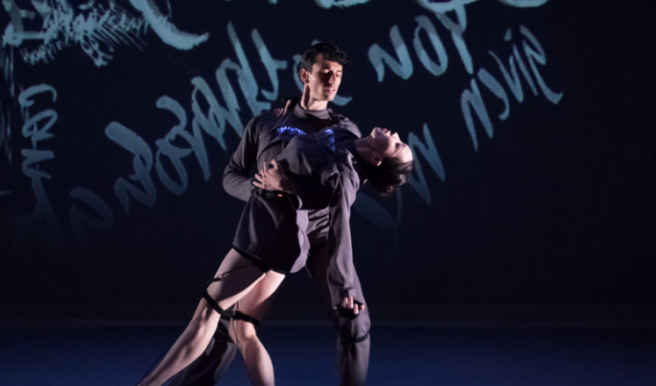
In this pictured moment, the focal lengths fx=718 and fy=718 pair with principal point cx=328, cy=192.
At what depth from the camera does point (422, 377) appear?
3443 mm

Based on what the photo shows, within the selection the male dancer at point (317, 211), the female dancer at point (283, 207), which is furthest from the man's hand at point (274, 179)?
the male dancer at point (317, 211)

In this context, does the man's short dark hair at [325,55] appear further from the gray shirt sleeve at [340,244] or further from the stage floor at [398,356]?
the stage floor at [398,356]

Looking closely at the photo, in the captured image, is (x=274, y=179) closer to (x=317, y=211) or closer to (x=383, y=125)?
(x=317, y=211)

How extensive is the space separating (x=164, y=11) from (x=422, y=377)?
3.01 meters

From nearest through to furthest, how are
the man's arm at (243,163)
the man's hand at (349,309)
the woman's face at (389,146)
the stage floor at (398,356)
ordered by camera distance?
1. the man's hand at (349,309)
2. the woman's face at (389,146)
3. the man's arm at (243,163)
4. the stage floor at (398,356)

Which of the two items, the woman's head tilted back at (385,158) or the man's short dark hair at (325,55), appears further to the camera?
the man's short dark hair at (325,55)

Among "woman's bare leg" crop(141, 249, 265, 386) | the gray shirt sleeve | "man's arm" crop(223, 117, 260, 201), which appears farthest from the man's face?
"woman's bare leg" crop(141, 249, 265, 386)

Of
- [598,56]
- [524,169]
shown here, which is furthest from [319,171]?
[598,56]

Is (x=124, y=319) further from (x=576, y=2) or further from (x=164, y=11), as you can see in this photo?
(x=576, y=2)

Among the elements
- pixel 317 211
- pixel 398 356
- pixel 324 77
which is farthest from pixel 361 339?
pixel 398 356

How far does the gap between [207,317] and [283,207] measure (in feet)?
1.48

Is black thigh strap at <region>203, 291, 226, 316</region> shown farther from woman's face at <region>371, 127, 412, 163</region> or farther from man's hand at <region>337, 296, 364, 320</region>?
woman's face at <region>371, 127, 412, 163</region>

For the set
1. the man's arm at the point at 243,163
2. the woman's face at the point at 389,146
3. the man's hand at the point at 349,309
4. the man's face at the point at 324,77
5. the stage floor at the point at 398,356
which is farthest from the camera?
the stage floor at the point at 398,356

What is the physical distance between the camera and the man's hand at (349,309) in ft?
7.29
